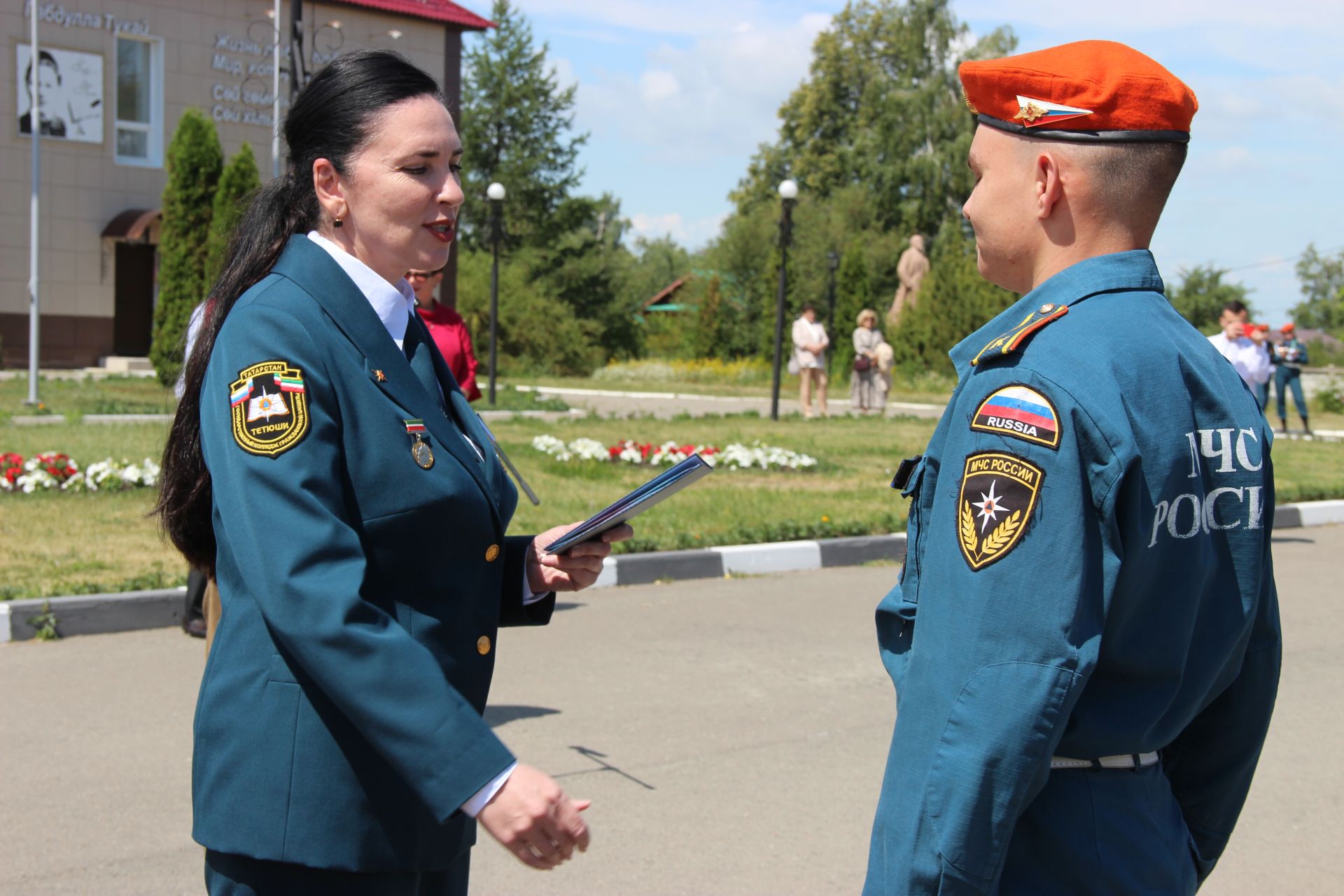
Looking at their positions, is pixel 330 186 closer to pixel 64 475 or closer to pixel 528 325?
pixel 64 475

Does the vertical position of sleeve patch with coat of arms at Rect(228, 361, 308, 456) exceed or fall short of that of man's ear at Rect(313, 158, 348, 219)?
it falls short

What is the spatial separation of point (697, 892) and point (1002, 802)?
240 cm

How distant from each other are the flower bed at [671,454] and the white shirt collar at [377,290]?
34.0 feet

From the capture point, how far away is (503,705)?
5.45 meters

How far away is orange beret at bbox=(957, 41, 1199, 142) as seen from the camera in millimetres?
1694

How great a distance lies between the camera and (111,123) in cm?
2373

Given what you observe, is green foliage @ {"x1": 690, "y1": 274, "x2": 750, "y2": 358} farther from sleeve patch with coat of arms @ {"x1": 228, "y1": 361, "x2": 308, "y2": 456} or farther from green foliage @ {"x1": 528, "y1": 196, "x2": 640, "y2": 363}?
sleeve patch with coat of arms @ {"x1": 228, "y1": 361, "x2": 308, "y2": 456}

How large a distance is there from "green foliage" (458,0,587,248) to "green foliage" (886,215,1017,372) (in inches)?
694

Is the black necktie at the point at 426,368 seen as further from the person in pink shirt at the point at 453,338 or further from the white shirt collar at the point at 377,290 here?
the person in pink shirt at the point at 453,338

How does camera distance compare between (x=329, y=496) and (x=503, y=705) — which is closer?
(x=329, y=496)

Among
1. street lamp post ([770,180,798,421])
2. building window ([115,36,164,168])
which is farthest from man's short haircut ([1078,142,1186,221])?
building window ([115,36,164,168])

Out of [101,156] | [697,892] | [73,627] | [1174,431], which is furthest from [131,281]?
[1174,431]

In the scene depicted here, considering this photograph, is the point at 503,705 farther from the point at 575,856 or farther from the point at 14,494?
the point at 14,494

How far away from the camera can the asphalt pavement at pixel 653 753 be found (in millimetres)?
3875
